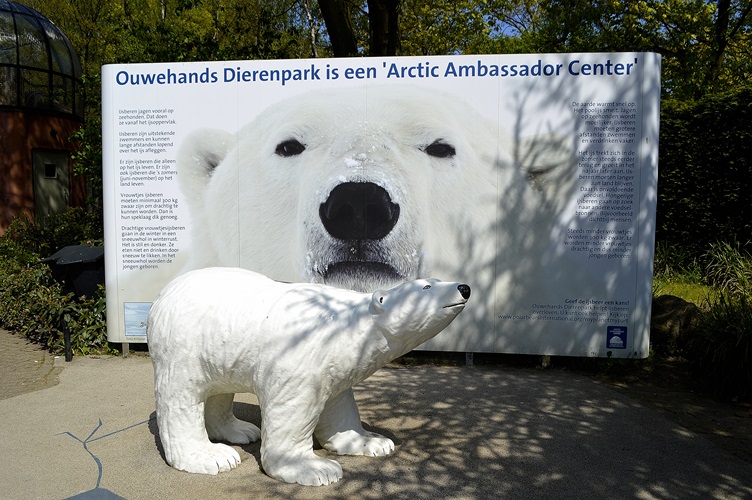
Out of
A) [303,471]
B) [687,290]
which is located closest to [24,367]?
[303,471]

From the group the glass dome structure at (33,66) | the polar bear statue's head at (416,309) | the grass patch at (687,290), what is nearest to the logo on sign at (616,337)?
the grass patch at (687,290)

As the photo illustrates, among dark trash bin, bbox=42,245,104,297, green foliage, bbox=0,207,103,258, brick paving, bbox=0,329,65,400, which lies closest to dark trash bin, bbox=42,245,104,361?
dark trash bin, bbox=42,245,104,297

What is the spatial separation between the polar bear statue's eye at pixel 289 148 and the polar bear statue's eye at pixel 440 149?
4.15ft

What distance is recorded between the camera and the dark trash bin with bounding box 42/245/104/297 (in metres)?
7.04

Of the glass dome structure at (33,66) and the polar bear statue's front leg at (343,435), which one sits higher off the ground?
the glass dome structure at (33,66)

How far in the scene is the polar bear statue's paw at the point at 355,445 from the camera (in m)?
4.09

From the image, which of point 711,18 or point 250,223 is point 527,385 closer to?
point 250,223

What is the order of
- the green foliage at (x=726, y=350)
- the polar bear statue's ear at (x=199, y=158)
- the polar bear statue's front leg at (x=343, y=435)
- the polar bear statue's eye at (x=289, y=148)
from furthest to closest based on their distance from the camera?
the polar bear statue's ear at (x=199, y=158) → the polar bear statue's eye at (x=289, y=148) → the green foliage at (x=726, y=350) → the polar bear statue's front leg at (x=343, y=435)

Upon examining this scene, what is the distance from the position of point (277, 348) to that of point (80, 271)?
447 centimetres

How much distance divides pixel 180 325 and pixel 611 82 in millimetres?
4495

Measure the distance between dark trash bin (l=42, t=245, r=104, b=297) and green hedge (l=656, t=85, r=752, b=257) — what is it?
26.4 ft

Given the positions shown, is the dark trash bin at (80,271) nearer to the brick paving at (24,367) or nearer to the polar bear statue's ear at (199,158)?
the brick paving at (24,367)

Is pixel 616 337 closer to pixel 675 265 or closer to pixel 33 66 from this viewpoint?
pixel 675 265

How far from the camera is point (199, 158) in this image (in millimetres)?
6512
